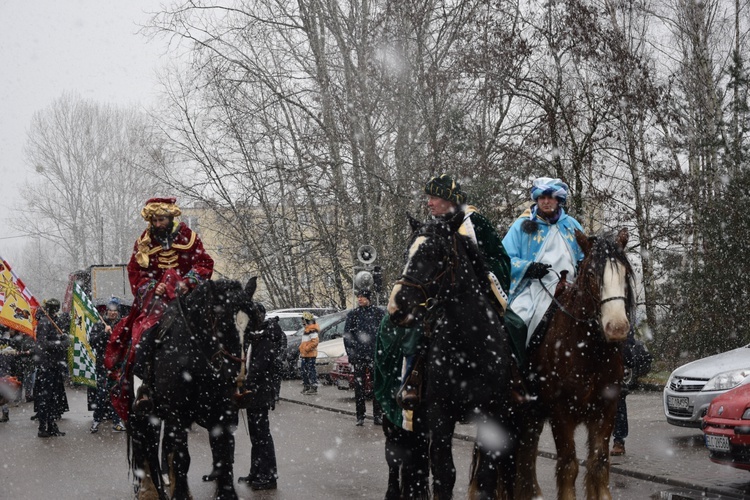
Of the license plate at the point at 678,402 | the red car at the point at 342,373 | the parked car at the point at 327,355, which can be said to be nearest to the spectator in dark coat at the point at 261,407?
the license plate at the point at 678,402

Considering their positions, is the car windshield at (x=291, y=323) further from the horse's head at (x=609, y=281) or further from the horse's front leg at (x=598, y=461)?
the horse's head at (x=609, y=281)

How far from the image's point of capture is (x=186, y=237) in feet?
27.1

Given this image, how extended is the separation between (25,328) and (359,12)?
45.5 feet

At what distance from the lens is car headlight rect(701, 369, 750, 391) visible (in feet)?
34.8

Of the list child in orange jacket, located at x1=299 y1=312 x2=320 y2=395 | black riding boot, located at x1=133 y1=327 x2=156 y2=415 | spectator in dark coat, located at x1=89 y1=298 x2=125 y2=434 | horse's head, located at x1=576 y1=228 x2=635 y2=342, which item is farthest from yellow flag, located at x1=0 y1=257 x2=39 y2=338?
horse's head, located at x1=576 y1=228 x2=635 y2=342

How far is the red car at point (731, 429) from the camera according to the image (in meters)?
7.96

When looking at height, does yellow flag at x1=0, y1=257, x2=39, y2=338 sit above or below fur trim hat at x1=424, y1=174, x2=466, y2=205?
below

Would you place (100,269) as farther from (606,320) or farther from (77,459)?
(606,320)

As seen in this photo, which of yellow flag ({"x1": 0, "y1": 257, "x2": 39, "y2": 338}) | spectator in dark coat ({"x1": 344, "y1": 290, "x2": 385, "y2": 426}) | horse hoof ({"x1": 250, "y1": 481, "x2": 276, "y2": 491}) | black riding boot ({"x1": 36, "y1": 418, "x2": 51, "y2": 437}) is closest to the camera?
horse hoof ({"x1": 250, "y1": 481, "x2": 276, "y2": 491})

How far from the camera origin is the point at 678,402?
11227mm

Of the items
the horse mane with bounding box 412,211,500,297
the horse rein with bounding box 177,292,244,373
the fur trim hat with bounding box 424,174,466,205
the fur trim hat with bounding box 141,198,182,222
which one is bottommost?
the horse rein with bounding box 177,292,244,373

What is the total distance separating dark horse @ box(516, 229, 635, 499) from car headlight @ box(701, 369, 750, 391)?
191 inches

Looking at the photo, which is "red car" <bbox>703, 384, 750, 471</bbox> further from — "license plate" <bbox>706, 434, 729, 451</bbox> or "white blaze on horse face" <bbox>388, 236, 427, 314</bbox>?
"white blaze on horse face" <bbox>388, 236, 427, 314</bbox>

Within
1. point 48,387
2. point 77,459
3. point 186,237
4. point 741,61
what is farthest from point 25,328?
point 741,61
